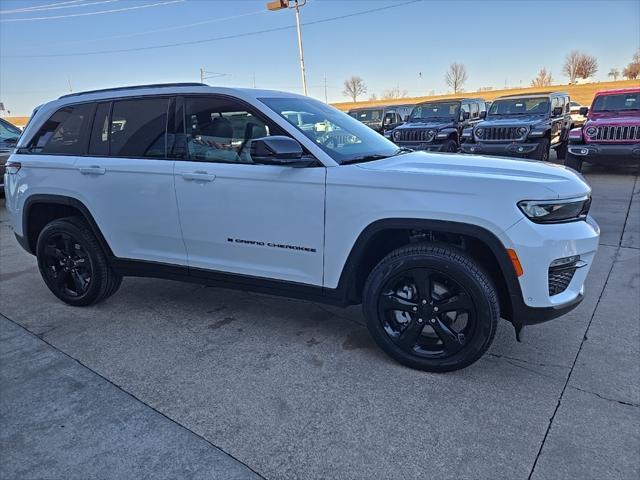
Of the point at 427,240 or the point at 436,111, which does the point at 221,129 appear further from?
the point at 436,111

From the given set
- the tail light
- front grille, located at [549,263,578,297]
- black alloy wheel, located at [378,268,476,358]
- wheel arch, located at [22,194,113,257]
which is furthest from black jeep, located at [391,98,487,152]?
front grille, located at [549,263,578,297]

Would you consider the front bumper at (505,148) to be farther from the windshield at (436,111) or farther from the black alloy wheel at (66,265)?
the black alloy wheel at (66,265)

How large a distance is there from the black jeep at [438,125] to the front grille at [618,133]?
3.53 m

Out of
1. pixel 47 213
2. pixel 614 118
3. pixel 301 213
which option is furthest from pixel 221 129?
pixel 614 118

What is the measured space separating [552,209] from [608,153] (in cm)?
891

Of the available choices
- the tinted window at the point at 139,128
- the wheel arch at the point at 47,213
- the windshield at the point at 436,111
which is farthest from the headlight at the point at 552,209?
the windshield at the point at 436,111

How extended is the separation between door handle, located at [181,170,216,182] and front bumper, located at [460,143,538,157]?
9.51m

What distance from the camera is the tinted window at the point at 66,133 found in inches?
156

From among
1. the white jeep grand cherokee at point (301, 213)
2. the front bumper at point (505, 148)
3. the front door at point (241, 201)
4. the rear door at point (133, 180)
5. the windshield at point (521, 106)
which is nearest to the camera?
the white jeep grand cherokee at point (301, 213)

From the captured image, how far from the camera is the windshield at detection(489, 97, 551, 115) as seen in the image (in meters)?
12.3

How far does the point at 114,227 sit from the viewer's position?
3854 mm

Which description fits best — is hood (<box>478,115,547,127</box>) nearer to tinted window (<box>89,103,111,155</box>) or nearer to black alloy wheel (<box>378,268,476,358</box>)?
black alloy wheel (<box>378,268,476,358</box>)

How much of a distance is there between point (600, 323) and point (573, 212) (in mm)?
1376

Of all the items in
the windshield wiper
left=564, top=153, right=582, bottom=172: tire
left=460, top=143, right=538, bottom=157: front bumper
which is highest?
the windshield wiper
